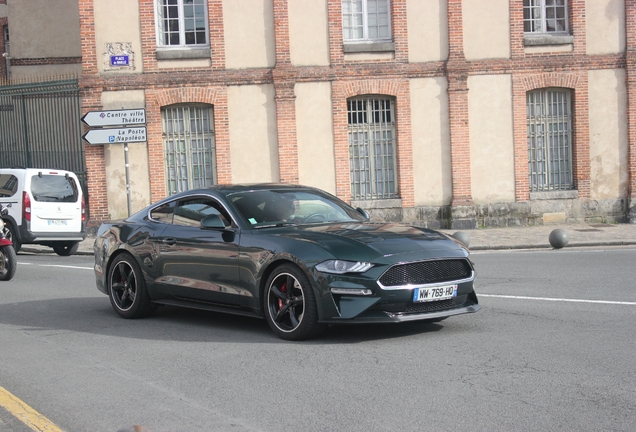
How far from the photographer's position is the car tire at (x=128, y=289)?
950cm

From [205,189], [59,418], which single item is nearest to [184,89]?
[205,189]

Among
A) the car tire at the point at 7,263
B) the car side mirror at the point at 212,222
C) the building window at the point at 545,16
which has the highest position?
the building window at the point at 545,16

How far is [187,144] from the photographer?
23594 millimetres

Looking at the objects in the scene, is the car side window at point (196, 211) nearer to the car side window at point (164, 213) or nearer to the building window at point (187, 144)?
the car side window at point (164, 213)

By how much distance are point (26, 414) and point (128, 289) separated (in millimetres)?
4015

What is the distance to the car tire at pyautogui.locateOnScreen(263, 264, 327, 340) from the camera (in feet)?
25.2

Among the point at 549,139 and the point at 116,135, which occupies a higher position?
the point at 116,135

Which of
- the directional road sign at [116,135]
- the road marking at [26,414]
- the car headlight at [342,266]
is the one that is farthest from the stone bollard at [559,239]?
the road marking at [26,414]

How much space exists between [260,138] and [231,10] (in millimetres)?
3447

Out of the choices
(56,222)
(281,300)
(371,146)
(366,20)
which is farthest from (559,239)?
(281,300)

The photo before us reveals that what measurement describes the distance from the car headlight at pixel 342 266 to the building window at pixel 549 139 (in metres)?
17.3

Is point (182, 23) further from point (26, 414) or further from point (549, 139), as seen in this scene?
point (26, 414)

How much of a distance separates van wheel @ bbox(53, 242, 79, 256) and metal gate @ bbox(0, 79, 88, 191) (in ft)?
15.4

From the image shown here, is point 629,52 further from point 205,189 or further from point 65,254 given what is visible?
point 205,189
